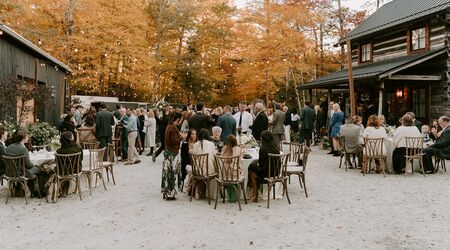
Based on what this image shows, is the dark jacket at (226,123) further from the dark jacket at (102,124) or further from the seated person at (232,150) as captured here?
the dark jacket at (102,124)

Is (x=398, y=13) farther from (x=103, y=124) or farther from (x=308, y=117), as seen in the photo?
(x=103, y=124)

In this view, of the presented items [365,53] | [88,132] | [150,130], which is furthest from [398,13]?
[88,132]

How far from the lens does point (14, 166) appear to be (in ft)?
23.8

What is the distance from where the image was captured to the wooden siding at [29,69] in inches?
517

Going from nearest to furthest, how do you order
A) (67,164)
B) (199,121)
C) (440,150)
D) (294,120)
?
1. (67,164)
2. (199,121)
3. (440,150)
4. (294,120)

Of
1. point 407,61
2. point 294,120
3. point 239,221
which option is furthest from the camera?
point 294,120

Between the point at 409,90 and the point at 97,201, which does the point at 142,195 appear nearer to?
the point at 97,201

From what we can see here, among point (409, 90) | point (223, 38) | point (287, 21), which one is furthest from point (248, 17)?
point (409, 90)

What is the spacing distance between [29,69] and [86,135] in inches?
228

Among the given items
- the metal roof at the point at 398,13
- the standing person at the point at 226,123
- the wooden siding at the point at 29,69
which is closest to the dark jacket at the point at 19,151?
the standing person at the point at 226,123

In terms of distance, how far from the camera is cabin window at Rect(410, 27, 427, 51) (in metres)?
17.0

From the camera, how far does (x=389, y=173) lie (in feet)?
35.1

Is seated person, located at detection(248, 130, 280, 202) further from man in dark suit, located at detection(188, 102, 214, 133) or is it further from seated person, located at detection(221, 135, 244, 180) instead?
man in dark suit, located at detection(188, 102, 214, 133)

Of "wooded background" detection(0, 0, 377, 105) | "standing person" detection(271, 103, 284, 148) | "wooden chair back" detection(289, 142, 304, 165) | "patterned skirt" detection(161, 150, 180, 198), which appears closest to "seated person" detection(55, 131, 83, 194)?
"patterned skirt" detection(161, 150, 180, 198)
